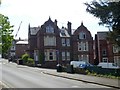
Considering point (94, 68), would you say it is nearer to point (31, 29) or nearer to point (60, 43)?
point (60, 43)

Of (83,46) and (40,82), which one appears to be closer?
(40,82)

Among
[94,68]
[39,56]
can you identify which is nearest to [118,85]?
[94,68]

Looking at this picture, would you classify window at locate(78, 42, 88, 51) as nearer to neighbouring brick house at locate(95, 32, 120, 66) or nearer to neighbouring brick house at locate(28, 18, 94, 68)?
neighbouring brick house at locate(28, 18, 94, 68)

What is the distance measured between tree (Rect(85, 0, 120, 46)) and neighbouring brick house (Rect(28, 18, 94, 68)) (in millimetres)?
43261

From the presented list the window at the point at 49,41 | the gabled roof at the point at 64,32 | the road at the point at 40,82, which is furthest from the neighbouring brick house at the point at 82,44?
the road at the point at 40,82

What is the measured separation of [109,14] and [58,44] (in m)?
47.8

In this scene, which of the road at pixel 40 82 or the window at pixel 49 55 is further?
the window at pixel 49 55

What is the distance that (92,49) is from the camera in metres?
83.5

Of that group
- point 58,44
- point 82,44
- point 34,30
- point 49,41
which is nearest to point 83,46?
point 82,44

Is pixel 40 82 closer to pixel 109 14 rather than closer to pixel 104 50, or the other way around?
pixel 109 14

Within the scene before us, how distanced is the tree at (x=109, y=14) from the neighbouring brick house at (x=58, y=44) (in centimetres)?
4326

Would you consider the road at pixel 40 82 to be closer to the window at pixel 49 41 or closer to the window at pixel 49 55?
the window at pixel 49 55

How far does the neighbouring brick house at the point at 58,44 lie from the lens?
261 ft

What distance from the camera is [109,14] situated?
3403 cm
